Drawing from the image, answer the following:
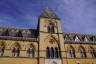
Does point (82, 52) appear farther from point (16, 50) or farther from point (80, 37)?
point (16, 50)

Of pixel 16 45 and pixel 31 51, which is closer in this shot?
pixel 16 45

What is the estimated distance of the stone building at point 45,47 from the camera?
2619 cm

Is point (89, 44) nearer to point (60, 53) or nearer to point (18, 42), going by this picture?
point (60, 53)

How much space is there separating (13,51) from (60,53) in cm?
1024

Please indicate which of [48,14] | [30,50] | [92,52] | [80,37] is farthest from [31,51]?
[92,52]

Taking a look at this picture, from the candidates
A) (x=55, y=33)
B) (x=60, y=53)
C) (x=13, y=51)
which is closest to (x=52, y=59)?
(x=60, y=53)

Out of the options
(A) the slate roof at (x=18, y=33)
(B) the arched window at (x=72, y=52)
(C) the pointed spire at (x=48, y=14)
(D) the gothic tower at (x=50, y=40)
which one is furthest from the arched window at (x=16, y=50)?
(B) the arched window at (x=72, y=52)

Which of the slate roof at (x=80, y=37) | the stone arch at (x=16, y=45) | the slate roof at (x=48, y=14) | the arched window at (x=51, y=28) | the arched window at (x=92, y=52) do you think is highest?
the slate roof at (x=48, y=14)

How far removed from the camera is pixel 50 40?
2931cm

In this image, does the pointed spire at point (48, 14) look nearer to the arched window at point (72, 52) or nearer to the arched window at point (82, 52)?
the arched window at point (72, 52)

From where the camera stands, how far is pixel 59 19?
33.0 meters

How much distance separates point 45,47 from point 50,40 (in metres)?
2.34

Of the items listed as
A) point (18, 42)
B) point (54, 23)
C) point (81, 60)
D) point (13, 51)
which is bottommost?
point (81, 60)

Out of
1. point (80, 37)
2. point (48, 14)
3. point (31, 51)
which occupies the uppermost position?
point (48, 14)
